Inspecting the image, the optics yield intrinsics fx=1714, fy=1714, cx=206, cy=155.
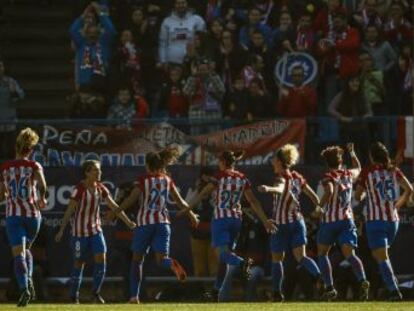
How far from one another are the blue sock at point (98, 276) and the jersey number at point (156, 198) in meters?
1.06

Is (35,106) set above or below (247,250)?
above

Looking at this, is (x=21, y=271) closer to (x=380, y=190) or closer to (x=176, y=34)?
(x=380, y=190)

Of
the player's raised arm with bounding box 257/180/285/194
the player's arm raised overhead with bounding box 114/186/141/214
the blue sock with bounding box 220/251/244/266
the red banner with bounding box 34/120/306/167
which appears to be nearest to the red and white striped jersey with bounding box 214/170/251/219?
the blue sock with bounding box 220/251/244/266

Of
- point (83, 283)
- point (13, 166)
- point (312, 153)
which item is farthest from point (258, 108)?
point (13, 166)

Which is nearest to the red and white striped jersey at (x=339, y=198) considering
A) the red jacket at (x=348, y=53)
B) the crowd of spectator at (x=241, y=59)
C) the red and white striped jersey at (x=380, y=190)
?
the red and white striped jersey at (x=380, y=190)

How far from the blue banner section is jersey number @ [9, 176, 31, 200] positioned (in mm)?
4325

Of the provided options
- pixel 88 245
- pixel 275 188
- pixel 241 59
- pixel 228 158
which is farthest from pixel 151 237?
pixel 241 59

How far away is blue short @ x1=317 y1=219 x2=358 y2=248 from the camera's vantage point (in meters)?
21.7

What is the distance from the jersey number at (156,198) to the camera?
22.0 m

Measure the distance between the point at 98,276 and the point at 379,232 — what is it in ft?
12.3

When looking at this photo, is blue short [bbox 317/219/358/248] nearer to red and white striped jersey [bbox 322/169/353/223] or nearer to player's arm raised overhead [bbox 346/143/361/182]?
red and white striped jersey [bbox 322/169/353/223]

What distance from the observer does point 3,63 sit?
29.0m

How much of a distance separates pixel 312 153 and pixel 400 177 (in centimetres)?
302

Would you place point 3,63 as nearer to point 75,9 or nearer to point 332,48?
point 75,9
